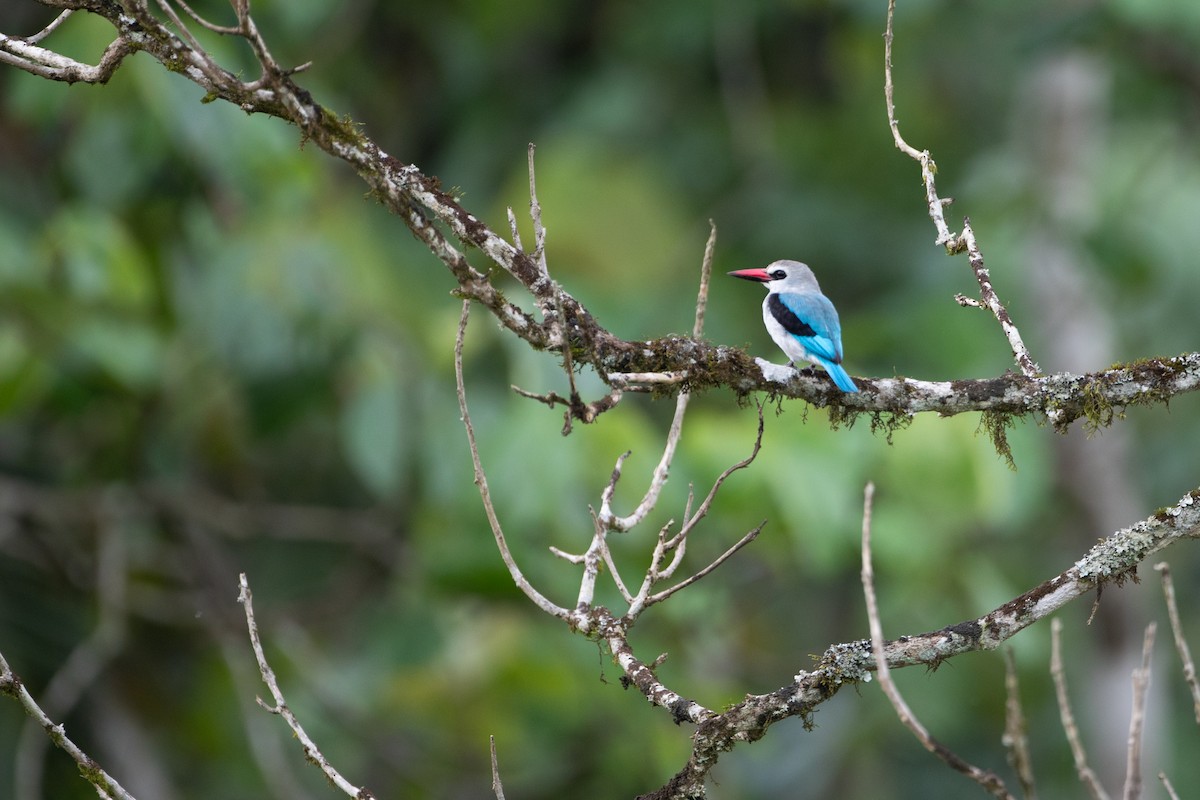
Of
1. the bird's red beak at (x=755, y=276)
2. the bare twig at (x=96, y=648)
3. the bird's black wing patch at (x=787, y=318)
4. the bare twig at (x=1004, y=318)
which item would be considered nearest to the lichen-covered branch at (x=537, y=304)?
the bare twig at (x=1004, y=318)

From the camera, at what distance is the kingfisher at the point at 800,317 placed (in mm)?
4383

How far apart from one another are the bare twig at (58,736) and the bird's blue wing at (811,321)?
2.32 metres

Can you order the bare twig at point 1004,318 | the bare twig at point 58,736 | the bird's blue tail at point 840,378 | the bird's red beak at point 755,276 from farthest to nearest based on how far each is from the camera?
1. the bird's red beak at point 755,276
2. the bird's blue tail at point 840,378
3. the bare twig at point 1004,318
4. the bare twig at point 58,736

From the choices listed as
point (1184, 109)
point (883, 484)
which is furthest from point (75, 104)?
point (1184, 109)

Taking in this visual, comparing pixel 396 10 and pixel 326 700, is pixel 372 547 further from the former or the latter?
pixel 396 10

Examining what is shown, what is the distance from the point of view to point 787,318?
16.4 ft

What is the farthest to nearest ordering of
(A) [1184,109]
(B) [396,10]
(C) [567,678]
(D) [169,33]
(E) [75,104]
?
1. (B) [396,10]
2. (A) [1184,109]
3. (C) [567,678]
4. (E) [75,104]
5. (D) [169,33]

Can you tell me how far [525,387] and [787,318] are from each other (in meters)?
1.72

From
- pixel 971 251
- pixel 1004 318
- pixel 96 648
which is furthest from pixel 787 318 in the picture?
pixel 96 648

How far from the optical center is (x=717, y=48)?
Result: 12.3 meters

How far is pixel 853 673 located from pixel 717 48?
9.87 metres

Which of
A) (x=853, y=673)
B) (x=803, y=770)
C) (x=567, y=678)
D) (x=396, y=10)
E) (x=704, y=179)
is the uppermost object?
(x=704, y=179)

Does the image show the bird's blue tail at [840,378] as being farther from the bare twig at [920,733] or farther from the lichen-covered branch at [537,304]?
the bare twig at [920,733]

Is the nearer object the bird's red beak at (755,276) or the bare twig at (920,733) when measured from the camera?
the bare twig at (920,733)
